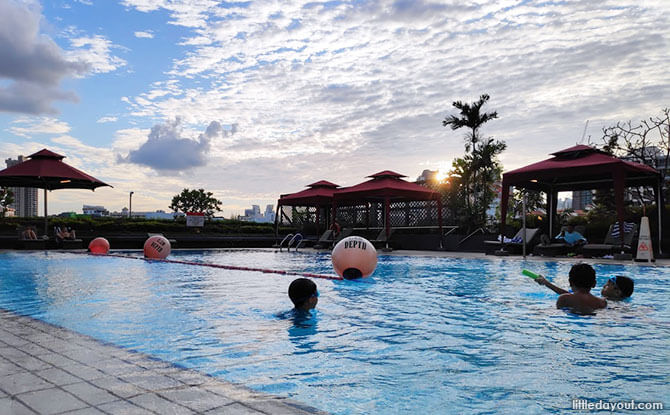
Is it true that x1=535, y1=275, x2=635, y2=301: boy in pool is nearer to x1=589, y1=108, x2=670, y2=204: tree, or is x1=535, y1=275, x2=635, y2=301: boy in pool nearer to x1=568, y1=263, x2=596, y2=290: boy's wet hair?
x1=568, y1=263, x2=596, y2=290: boy's wet hair

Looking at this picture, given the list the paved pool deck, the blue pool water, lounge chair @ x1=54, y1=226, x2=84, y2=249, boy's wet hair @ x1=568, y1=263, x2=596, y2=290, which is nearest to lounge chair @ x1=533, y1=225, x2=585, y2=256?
the blue pool water

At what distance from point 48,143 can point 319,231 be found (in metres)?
15.2

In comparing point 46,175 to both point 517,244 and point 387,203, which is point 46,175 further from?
point 517,244

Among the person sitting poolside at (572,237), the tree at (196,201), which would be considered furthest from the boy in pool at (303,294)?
the tree at (196,201)

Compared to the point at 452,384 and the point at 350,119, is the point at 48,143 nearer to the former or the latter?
A: the point at 350,119

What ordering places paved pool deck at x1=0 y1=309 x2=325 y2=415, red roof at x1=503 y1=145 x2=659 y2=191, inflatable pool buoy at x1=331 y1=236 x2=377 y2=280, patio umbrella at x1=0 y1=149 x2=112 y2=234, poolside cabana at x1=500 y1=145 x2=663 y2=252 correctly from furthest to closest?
1. patio umbrella at x1=0 y1=149 x2=112 y2=234
2. red roof at x1=503 y1=145 x2=659 y2=191
3. poolside cabana at x1=500 y1=145 x2=663 y2=252
4. inflatable pool buoy at x1=331 y1=236 x2=377 y2=280
5. paved pool deck at x1=0 y1=309 x2=325 y2=415

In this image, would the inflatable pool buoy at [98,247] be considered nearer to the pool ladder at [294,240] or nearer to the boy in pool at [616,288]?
the pool ladder at [294,240]

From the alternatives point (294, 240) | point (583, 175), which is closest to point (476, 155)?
point (583, 175)

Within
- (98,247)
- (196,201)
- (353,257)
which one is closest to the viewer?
(353,257)

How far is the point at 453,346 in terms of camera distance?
170 inches

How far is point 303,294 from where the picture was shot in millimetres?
5773

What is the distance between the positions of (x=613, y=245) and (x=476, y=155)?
1002cm

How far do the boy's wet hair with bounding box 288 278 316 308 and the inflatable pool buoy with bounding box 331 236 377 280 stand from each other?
3088 mm

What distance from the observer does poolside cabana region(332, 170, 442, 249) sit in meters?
20.6
